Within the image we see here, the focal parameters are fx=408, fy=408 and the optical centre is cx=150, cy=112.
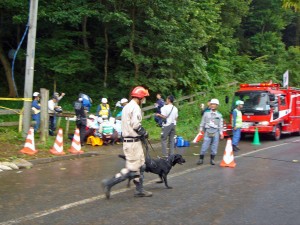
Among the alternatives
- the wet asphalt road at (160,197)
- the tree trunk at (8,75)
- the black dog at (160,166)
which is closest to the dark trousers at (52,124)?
the wet asphalt road at (160,197)

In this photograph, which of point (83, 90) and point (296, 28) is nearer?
point (83, 90)

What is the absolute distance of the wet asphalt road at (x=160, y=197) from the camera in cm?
612

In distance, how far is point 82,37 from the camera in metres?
22.7

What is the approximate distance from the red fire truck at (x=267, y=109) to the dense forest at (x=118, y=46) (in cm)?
369

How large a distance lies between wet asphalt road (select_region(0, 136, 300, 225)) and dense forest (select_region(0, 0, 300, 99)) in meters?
6.91

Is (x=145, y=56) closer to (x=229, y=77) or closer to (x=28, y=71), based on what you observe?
(x=28, y=71)

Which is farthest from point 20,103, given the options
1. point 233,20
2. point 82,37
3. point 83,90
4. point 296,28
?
point 296,28

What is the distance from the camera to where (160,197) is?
741cm

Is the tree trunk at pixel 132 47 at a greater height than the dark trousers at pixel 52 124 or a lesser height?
greater

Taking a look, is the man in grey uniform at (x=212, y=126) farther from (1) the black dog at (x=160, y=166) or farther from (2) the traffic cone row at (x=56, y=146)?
(2) the traffic cone row at (x=56, y=146)

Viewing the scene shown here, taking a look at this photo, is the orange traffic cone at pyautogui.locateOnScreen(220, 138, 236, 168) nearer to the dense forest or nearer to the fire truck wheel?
the dense forest

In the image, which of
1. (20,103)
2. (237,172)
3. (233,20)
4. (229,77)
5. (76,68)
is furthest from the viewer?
(233,20)

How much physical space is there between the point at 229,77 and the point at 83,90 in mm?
11469

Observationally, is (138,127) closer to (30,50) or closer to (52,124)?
(30,50)
